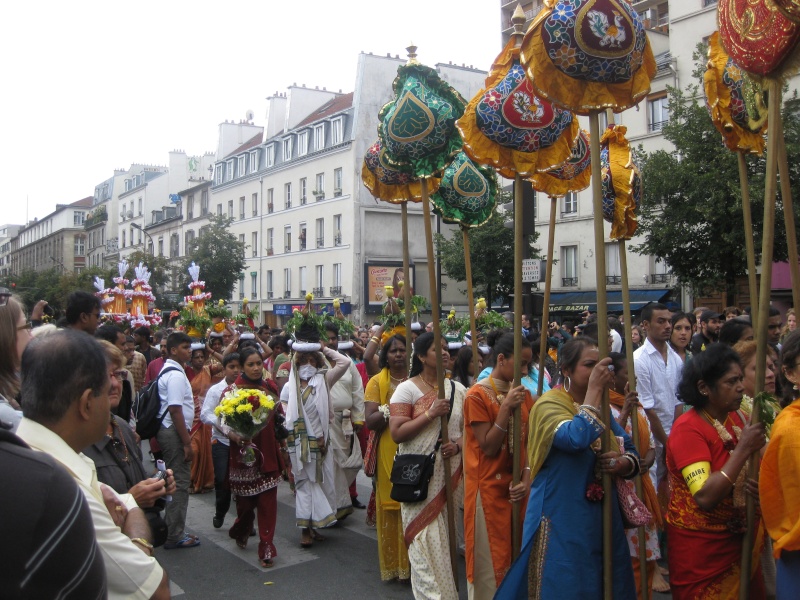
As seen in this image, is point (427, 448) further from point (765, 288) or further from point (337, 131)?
point (337, 131)

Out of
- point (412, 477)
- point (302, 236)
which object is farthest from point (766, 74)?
point (302, 236)

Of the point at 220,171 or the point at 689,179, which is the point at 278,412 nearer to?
the point at 689,179

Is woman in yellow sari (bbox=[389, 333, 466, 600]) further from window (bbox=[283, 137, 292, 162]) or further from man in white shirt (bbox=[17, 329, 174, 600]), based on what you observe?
window (bbox=[283, 137, 292, 162])

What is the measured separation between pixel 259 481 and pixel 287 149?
40.0 metres

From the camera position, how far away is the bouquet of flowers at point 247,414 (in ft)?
22.1

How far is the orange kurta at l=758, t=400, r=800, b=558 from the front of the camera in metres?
3.10

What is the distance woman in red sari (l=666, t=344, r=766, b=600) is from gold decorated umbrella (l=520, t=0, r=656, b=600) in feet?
1.30

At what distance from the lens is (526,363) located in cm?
575

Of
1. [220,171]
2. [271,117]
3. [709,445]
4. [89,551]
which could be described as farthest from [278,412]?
[220,171]

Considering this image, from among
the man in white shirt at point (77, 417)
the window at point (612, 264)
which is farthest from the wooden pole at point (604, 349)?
the window at point (612, 264)

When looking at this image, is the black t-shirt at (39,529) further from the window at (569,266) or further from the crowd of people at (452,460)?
the window at (569,266)

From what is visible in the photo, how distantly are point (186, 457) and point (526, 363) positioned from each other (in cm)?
354

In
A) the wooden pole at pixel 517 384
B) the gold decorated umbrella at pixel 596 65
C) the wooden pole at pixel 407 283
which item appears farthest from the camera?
the wooden pole at pixel 407 283

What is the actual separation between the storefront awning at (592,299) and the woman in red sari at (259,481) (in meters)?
22.6
